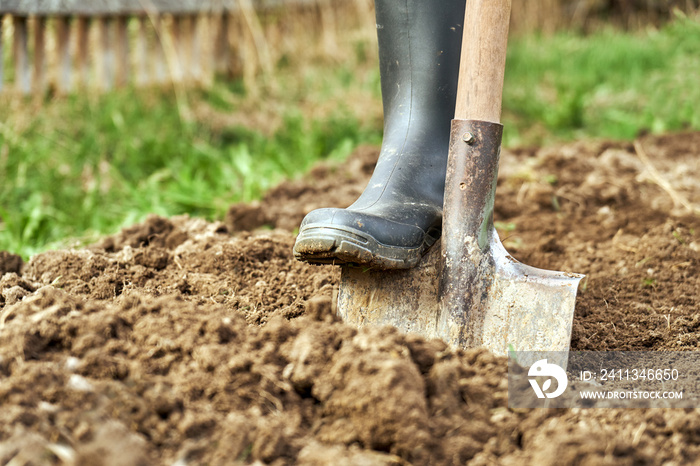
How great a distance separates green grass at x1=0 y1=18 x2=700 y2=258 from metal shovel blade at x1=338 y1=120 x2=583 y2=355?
128cm

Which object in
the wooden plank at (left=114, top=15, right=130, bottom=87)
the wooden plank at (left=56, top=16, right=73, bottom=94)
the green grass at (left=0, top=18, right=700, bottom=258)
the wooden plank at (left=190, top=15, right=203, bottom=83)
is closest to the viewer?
the green grass at (left=0, top=18, right=700, bottom=258)

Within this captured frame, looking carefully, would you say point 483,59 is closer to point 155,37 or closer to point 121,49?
point 121,49

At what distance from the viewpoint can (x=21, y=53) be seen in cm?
338

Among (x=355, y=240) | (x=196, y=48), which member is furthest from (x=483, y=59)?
(x=196, y=48)

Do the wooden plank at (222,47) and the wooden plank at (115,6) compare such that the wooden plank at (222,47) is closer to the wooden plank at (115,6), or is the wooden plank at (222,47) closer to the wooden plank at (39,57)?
the wooden plank at (115,6)

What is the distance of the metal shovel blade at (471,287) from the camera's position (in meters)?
1.35

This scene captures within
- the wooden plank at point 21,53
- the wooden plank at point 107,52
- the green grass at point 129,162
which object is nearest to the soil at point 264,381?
the green grass at point 129,162

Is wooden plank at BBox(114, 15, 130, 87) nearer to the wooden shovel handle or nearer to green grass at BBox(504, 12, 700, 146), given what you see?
green grass at BBox(504, 12, 700, 146)

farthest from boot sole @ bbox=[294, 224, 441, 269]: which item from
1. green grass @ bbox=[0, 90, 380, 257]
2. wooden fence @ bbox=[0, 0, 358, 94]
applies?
wooden fence @ bbox=[0, 0, 358, 94]

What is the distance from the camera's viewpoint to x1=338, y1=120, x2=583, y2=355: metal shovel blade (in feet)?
4.43

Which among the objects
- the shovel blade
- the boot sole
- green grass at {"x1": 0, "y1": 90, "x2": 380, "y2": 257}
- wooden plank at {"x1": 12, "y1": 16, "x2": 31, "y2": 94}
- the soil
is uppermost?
wooden plank at {"x1": 12, "y1": 16, "x2": 31, "y2": 94}

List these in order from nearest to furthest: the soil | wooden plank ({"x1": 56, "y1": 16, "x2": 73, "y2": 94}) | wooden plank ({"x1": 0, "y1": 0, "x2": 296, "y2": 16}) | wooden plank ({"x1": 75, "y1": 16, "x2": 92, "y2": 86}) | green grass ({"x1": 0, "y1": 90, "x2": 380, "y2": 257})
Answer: the soil < green grass ({"x1": 0, "y1": 90, "x2": 380, "y2": 257}) < wooden plank ({"x1": 0, "y1": 0, "x2": 296, "y2": 16}) < wooden plank ({"x1": 56, "y1": 16, "x2": 73, "y2": 94}) < wooden plank ({"x1": 75, "y1": 16, "x2": 92, "y2": 86})

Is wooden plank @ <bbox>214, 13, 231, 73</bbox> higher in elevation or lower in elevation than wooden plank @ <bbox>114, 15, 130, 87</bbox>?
→ higher

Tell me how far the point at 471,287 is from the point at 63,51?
312 cm
